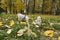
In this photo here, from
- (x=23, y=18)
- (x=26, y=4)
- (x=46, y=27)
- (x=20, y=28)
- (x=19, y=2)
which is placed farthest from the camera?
(x=26, y=4)

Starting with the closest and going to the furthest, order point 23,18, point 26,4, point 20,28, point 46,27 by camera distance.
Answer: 1. point 20,28
2. point 46,27
3. point 23,18
4. point 26,4

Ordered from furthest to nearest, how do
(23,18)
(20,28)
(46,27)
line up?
1. (23,18)
2. (46,27)
3. (20,28)

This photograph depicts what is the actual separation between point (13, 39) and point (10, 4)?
16.5 metres

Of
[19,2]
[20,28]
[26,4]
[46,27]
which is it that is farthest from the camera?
[26,4]

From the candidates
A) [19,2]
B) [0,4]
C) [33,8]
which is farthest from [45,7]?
[0,4]

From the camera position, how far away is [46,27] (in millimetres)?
4836

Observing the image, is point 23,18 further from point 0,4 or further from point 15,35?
point 0,4

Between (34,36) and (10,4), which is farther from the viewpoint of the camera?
(10,4)

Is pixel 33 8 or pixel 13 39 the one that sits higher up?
pixel 13 39

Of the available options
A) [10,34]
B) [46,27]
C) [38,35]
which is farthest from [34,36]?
[46,27]

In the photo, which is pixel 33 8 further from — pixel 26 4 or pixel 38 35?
pixel 38 35

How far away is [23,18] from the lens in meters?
5.18

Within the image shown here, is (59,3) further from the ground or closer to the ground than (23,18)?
closer to the ground

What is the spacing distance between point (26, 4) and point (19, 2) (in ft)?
5.27
